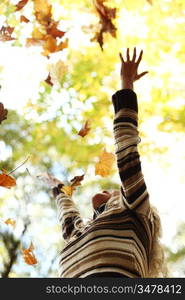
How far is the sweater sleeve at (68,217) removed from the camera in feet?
8.46

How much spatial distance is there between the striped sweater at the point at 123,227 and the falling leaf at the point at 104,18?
2.17 m

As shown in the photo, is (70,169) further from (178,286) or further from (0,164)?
(178,286)

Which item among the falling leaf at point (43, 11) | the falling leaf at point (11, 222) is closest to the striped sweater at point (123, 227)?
the falling leaf at point (43, 11)

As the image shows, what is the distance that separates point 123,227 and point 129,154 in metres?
0.38

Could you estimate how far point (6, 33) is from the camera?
13.4 feet

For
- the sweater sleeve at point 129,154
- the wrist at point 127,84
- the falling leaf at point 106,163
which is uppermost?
the falling leaf at point 106,163

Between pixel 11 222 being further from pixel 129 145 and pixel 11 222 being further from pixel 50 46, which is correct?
pixel 129 145

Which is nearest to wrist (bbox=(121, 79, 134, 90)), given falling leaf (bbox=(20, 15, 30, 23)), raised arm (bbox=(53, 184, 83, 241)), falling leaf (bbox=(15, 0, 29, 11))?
raised arm (bbox=(53, 184, 83, 241))

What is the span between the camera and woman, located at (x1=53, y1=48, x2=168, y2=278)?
1.85 meters

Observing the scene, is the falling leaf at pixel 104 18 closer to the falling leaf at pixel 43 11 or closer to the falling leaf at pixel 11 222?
the falling leaf at pixel 43 11

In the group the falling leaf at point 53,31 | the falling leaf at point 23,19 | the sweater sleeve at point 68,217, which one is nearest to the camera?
the sweater sleeve at point 68,217

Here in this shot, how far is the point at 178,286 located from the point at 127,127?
901mm

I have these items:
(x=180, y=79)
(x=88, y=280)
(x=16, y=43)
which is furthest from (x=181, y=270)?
(x=16, y=43)

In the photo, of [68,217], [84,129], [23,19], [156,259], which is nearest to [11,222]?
[84,129]
